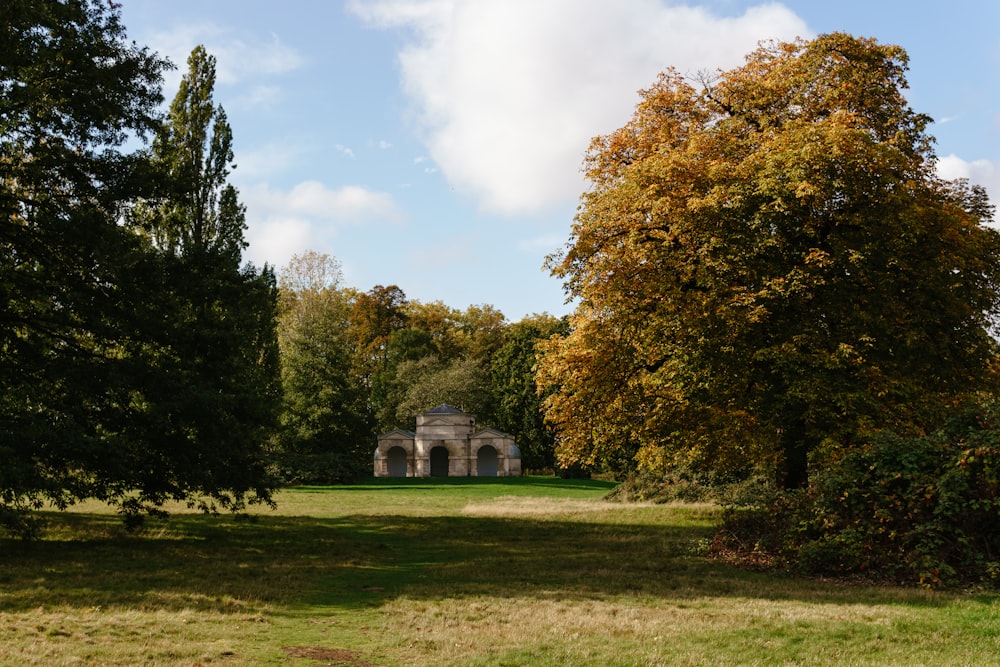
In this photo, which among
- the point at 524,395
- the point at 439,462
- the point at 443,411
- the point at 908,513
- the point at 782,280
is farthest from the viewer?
the point at 524,395

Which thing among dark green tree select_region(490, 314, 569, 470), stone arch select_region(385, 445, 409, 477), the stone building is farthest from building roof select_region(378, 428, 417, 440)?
dark green tree select_region(490, 314, 569, 470)

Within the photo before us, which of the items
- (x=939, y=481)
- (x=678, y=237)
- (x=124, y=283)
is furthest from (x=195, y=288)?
(x=939, y=481)

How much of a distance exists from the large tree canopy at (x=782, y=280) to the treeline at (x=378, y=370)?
15706 millimetres

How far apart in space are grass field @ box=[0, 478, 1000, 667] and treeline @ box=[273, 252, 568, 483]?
68.2 ft

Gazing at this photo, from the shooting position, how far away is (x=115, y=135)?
1596 centimetres

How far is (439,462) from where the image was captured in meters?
62.0

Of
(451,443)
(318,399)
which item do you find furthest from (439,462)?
(318,399)

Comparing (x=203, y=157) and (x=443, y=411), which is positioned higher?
(x=203, y=157)

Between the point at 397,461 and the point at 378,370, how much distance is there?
54.0ft

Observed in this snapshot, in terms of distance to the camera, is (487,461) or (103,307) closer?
(103,307)

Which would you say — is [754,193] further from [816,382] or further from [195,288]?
[195,288]

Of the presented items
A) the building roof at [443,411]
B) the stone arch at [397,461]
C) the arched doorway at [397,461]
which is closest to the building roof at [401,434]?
the stone arch at [397,461]

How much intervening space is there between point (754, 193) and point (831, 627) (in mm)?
9926

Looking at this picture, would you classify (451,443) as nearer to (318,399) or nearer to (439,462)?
(439,462)
